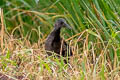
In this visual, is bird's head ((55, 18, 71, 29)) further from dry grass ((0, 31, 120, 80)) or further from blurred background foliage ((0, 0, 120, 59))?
dry grass ((0, 31, 120, 80))

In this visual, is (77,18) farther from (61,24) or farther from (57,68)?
(57,68)

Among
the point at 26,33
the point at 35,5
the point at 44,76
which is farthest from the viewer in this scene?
the point at 26,33

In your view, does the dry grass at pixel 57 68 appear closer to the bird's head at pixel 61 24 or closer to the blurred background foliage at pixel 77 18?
the blurred background foliage at pixel 77 18

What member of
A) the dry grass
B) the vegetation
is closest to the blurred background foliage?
the vegetation

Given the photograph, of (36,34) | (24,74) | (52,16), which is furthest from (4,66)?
(36,34)

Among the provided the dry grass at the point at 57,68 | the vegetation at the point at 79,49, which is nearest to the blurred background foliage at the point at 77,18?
the vegetation at the point at 79,49

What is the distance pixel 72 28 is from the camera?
198 inches

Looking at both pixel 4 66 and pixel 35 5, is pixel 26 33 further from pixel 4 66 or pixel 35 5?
pixel 4 66

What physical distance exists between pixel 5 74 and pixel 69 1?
1.45m

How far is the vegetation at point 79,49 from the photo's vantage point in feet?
12.8

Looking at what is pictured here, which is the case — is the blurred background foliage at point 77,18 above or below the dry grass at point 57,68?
above

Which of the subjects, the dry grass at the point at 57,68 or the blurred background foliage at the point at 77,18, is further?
the blurred background foliage at the point at 77,18

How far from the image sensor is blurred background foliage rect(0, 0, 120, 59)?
14.0 ft

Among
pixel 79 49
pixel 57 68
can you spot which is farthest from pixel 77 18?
pixel 57 68
